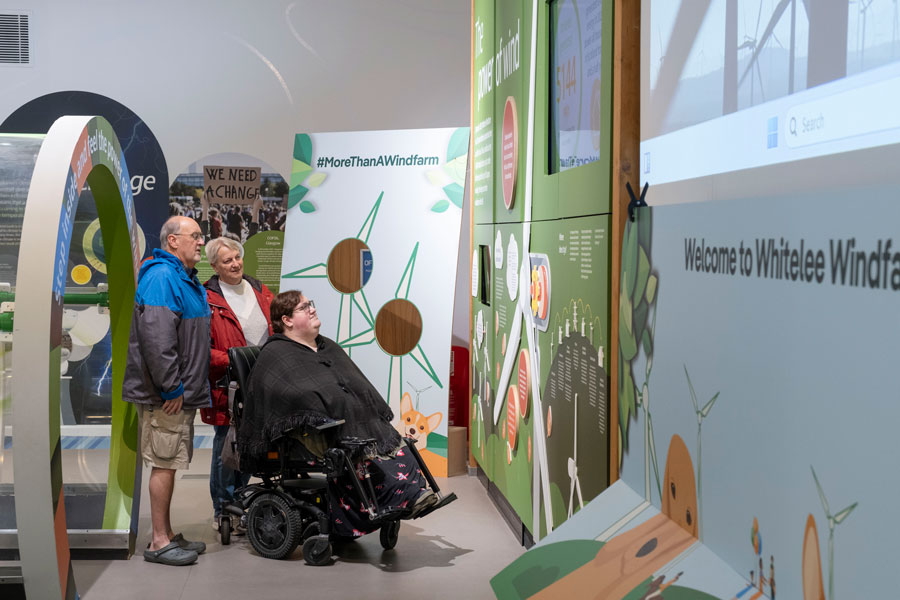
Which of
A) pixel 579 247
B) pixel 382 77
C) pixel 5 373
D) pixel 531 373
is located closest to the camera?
pixel 579 247

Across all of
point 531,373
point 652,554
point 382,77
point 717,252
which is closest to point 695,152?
point 717,252

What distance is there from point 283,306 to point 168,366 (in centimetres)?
65

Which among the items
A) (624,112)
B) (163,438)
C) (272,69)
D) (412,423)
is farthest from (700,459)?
(272,69)

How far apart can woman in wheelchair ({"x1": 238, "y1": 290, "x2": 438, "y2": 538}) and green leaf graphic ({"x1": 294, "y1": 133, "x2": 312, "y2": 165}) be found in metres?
1.86

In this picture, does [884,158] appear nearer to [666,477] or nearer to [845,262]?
[845,262]

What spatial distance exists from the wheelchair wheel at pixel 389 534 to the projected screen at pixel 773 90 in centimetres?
255

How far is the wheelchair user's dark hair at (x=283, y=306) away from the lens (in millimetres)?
4691

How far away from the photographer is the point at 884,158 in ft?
4.69

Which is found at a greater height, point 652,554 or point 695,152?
point 695,152

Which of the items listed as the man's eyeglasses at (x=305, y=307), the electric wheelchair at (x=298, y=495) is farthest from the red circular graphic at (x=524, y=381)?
the man's eyeglasses at (x=305, y=307)

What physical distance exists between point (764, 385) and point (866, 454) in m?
0.36

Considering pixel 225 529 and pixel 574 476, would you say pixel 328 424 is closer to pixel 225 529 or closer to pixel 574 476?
pixel 225 529

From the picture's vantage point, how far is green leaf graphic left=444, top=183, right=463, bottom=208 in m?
6.06

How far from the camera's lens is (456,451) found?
6.26 metres
